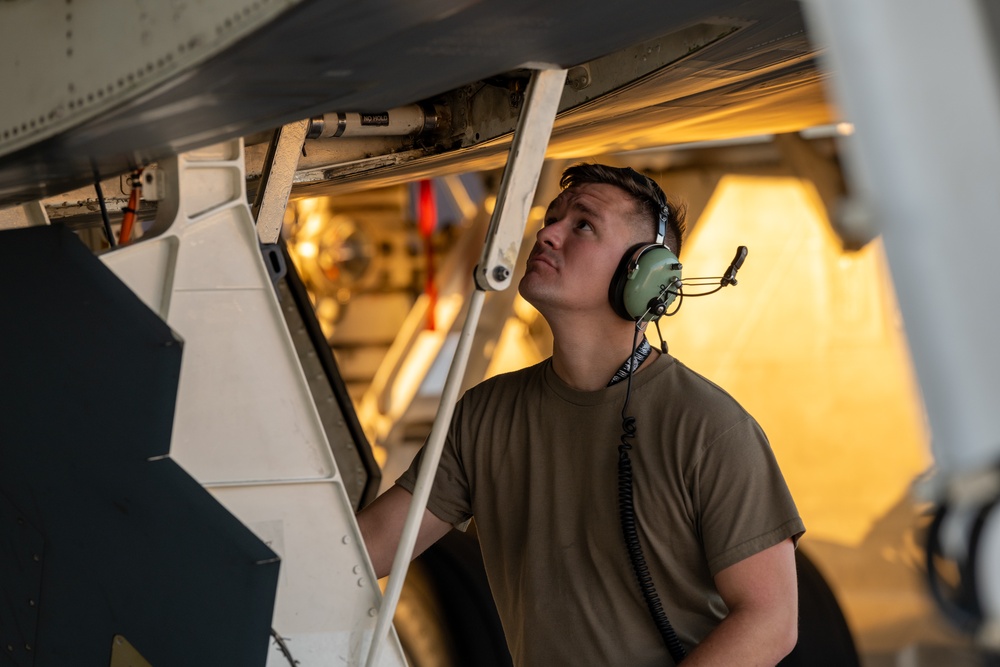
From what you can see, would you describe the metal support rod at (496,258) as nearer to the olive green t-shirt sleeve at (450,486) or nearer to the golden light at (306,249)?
the olive green t-shirt sleeve at (450,486)

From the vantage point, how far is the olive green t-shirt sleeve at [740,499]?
5.11 feet

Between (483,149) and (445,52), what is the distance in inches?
42.0

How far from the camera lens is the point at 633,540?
1688 mm

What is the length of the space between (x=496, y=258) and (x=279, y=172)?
0.63 meters

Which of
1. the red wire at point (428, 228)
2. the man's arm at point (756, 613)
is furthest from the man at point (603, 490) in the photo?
the red wire at point (428, 228)

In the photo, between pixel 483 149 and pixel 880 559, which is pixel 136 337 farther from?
pixel 880 559

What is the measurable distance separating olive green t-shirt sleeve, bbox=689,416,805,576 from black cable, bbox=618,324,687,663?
0.10 m

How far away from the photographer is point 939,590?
0.67m

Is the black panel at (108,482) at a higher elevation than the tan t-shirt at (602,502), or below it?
higher

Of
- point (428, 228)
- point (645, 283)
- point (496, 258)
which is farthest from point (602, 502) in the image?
point (428, 228)

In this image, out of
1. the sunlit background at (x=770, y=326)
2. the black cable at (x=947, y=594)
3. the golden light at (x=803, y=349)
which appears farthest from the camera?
the golden light at (x=803, y=349)

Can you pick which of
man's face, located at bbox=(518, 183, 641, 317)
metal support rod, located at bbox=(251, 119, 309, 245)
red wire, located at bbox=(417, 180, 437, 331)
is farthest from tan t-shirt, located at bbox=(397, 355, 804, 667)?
red wire, located at bbox=(417, 180, 437, 331)

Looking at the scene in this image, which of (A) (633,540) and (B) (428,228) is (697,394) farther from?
(B) (428,228)

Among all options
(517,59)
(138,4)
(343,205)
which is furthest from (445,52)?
(343,205)
